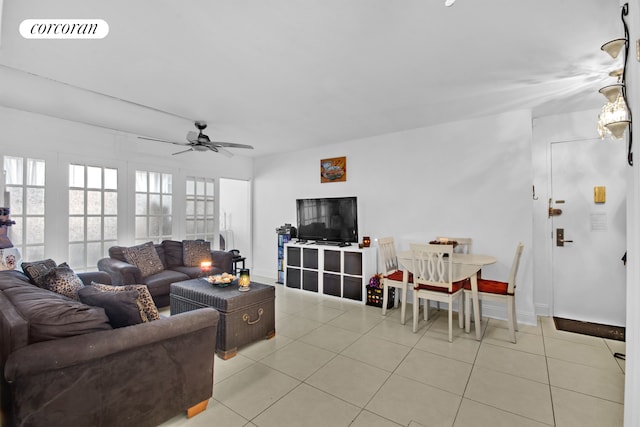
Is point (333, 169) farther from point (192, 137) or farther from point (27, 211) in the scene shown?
point (27, 211)

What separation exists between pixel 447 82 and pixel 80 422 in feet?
11.7

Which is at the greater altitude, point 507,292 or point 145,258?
point 145,258

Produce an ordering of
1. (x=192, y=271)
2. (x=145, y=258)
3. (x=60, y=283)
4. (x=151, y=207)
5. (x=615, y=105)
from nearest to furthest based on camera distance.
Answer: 1. (x=615, y=105)
2. (x=60, y=283)
3. (x=145, y=258)
4. (x=192, y=271)
5. (x=151, y=207)

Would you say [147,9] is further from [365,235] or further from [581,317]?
[581,317]

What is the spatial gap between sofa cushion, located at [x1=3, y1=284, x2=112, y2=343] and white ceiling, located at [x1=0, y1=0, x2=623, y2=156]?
1699 millimetres

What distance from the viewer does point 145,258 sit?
407cm

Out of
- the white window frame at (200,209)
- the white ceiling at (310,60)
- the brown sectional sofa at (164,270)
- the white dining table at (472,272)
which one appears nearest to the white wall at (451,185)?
the white ceiling at (310,60)

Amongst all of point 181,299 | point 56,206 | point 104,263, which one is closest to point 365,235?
point 181,299

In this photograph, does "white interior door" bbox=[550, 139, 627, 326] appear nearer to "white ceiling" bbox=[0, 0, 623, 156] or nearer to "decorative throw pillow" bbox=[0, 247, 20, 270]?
"white ceiling" bbox=[0, 0, 623, 156]

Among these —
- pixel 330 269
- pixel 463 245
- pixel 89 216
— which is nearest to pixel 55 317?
pixel 89 216

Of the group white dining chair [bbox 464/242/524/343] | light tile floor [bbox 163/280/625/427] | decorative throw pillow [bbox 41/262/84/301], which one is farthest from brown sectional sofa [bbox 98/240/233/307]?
white dining chair [bbox 464/242/524/343]

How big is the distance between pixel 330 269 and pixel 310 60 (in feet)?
10.2

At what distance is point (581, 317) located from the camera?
353cm

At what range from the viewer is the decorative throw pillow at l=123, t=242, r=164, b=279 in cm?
396
